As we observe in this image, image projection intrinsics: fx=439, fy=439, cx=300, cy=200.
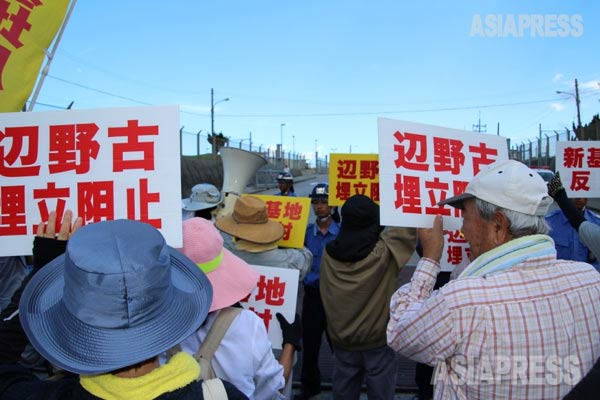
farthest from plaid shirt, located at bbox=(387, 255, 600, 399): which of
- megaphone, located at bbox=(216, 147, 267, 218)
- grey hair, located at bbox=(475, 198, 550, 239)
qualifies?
megaphone, located at bbox=(216, 147, 267, 218)

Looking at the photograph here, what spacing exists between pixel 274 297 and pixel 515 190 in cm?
163

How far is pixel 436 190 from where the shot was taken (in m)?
2.43

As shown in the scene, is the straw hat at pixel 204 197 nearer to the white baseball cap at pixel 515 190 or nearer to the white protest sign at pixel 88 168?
the white protest sign at pixel 88 168

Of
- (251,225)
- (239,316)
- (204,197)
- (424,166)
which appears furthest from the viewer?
(204,197)

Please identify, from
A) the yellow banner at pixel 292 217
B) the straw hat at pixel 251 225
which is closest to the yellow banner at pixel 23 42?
the straw hat at pixel 251 225

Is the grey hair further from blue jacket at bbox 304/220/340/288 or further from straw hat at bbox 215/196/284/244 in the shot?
blue jacket at bbox 304/220/340/288

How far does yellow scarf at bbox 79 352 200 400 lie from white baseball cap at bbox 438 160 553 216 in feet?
3.83

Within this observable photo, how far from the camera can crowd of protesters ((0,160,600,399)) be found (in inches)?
39.8

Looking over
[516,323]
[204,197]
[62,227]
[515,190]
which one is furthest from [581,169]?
[62,227]

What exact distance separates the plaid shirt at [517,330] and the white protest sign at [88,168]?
1164 mm

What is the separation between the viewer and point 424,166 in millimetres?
2439

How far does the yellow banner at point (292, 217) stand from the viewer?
388 cm

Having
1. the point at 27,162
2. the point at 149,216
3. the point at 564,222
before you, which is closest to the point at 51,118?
the point at 27,162

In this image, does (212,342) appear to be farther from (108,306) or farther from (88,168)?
(88,168)
